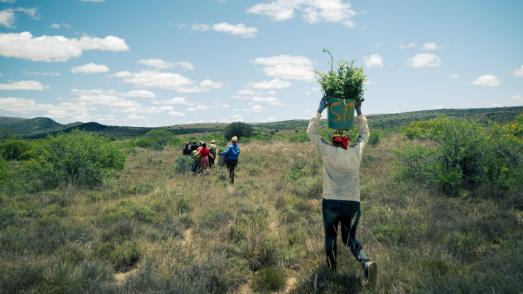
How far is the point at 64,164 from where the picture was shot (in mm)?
13031

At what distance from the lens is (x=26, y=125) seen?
18100 cm

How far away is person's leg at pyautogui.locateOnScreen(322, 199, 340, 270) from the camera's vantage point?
14.2 ft

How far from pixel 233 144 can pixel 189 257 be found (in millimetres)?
8654

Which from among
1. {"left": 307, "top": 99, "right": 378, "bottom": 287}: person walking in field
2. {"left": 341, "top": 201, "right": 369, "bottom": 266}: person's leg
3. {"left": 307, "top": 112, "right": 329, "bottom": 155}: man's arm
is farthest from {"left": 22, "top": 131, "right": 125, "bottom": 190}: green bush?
{"left": 341, "top": 201, "right": 369, "bottom": 266}: person's leg

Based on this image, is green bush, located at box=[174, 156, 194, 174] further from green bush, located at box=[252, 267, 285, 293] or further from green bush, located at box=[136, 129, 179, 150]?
green bush, located at box=[136, 129, 179, 150]

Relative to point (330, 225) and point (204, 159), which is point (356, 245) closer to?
point (330, 225)

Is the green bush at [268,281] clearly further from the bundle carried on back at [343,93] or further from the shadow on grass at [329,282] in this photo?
the bundle carried on back at [343,93]

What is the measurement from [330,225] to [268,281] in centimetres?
124

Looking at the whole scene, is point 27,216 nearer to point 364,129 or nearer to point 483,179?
point 364,129

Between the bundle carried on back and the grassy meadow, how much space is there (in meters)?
2.01

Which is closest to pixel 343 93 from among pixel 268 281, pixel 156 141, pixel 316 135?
pixel 316 135

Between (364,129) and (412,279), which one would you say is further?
(364,129)

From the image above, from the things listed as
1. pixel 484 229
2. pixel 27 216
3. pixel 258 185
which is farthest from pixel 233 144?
pixel 484 229

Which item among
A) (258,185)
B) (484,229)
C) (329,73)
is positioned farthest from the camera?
(258,185)
